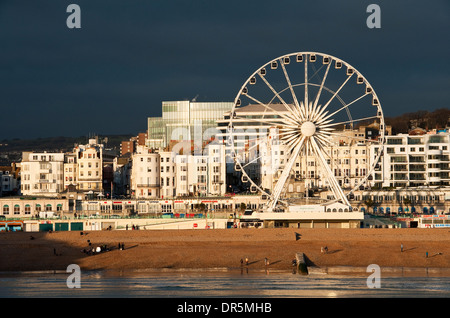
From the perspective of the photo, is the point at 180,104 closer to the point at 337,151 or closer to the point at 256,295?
the point at 337,151

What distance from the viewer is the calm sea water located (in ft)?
170

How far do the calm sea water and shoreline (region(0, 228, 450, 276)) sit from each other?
240 cm

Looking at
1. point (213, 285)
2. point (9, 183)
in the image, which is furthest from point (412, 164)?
point (213, 285)

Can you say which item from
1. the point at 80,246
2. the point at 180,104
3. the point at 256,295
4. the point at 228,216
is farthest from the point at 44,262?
the point at 180,104

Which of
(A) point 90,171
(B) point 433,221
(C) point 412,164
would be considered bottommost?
(B) point 433,221

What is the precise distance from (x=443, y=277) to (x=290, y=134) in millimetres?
23136

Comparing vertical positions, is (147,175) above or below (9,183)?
above

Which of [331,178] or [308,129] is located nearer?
[308,129]

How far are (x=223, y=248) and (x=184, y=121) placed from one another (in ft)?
260

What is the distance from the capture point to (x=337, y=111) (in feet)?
259

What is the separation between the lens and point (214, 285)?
5534 cm

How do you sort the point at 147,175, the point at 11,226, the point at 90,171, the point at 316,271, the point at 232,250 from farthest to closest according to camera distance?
the point at 90,171 < the point at 147,175 < the point at 11,226 < the point at 232,250 < the point at 316,271

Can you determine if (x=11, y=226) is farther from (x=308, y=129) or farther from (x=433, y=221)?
(x=433, y=221)

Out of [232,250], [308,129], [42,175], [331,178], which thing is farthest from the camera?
[42,175]
